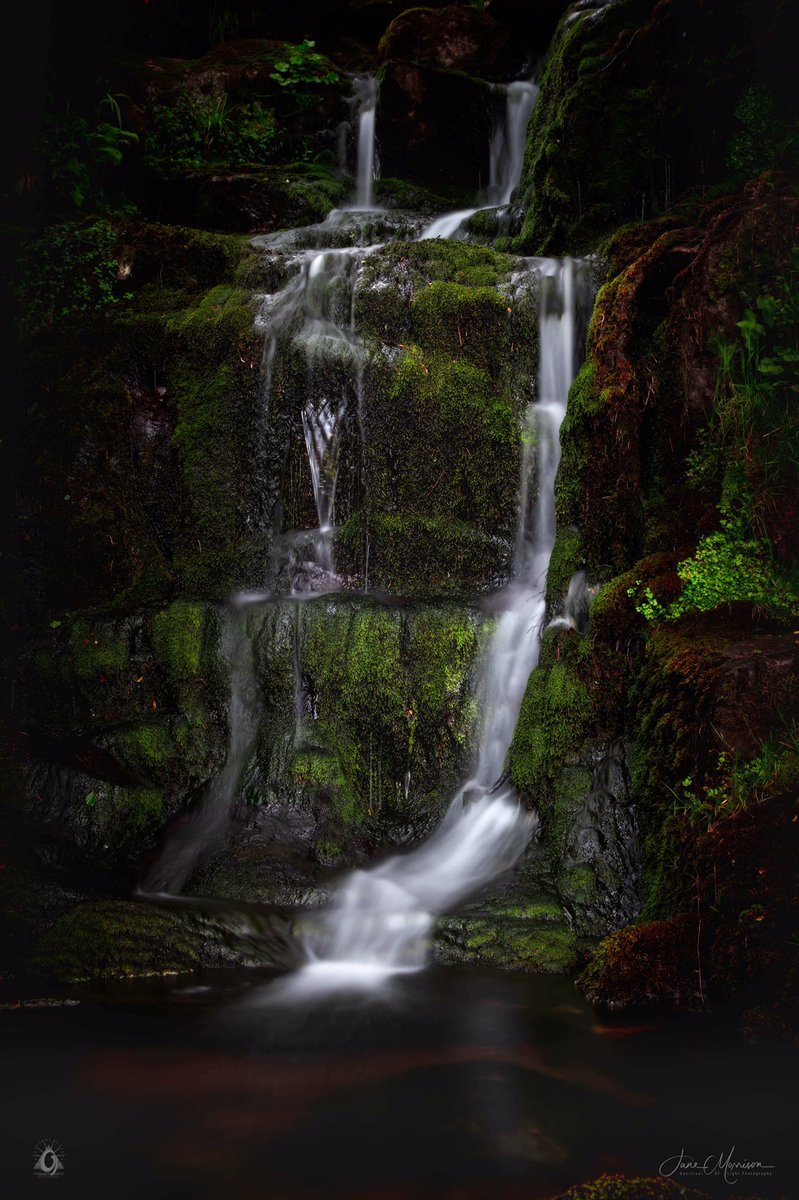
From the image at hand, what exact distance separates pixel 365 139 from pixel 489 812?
9.33m

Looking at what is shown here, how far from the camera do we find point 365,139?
1098 cm

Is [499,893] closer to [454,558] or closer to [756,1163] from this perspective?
[756,1163]

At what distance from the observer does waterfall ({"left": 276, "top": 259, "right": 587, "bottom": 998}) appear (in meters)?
4.41

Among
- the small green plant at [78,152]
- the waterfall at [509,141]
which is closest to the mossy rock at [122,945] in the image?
the small green plant at [78,152]

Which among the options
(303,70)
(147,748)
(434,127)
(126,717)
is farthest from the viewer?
(303,70)

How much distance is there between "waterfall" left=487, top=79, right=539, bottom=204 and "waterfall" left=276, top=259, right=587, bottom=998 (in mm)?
4049

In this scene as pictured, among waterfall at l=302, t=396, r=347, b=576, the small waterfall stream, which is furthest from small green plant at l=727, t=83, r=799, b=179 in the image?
waterfall at l=302, t=396, r=347, b=576

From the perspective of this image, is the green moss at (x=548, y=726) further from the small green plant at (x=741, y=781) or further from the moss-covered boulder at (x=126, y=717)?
the moss-covered boulder at (x=126, y=717)

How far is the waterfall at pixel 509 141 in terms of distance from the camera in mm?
10227

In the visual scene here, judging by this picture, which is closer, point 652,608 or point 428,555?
point 652,608

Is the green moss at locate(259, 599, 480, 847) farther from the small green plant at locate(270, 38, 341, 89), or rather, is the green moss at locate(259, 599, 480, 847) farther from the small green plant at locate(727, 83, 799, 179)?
the small green plant at locate(270, 38, 341, 89)

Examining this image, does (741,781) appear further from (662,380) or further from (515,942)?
(662,380)

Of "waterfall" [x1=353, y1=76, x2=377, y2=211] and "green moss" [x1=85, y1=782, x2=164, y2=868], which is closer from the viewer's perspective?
"green moss" [x1=85, y1=782, x2=164, y2=868]
